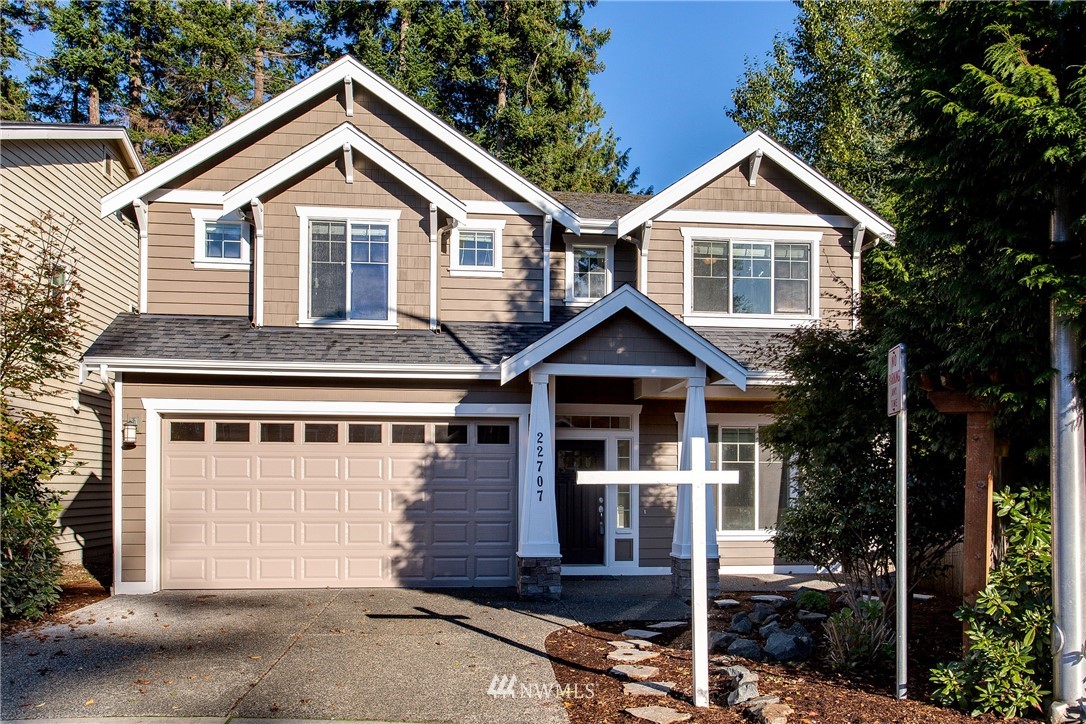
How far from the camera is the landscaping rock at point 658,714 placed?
6129mm

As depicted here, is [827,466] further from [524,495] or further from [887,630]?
[524,495]

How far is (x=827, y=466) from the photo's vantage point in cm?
801

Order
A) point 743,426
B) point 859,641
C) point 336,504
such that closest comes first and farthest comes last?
point 859,641 < point 336,504 < point 743,426

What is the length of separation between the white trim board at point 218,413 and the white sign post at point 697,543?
5.09 meters

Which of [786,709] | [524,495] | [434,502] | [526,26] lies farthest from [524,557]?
[526,26]

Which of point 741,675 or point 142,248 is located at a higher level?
point 142,248

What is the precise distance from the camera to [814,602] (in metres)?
9.57

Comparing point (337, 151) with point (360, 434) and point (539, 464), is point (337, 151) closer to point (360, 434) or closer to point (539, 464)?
point (360, 434)

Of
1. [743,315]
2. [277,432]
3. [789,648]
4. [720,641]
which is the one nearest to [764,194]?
[743,315]

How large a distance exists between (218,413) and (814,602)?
7968 millimetres

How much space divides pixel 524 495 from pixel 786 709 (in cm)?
555

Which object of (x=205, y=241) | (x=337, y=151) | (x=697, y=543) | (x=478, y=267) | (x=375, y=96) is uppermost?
(x=375, y=96)

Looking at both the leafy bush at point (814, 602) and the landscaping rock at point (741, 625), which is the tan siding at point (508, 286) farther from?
the landscaping rock at point (741, 625)

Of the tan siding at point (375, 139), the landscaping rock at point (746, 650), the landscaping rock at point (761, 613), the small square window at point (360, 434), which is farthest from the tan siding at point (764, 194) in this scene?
the landscaping rock at point (746, 650)
